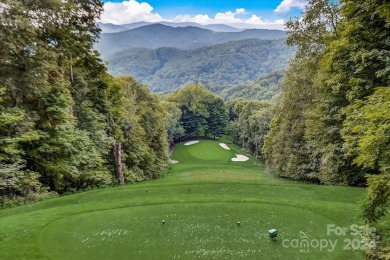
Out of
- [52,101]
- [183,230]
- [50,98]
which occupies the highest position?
[50,98]

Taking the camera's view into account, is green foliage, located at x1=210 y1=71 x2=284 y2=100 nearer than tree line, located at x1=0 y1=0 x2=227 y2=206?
No

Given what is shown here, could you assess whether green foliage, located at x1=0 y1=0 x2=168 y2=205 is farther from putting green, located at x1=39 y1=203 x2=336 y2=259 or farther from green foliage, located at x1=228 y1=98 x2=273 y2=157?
green foliage, located at x1=228 y1=98 x2=273 y2=157

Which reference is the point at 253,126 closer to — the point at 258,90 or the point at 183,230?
the point at 183,230

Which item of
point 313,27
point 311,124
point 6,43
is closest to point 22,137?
point 6,43

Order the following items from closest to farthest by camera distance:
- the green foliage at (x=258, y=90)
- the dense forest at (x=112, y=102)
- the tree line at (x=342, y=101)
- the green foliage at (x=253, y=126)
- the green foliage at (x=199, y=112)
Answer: the tree line at (x=342, y=101)
the dense forest at (x=112, y=102)
the green foliage at (x=253, y=126)
the green foliage at (x=199, y=112)
the green foliage at (x=258, y=90)

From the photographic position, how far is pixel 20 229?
9508 millimetres

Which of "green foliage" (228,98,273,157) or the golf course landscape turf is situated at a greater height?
the golf course landscape turf

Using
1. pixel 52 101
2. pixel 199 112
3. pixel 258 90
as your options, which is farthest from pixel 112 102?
pixel 258 90

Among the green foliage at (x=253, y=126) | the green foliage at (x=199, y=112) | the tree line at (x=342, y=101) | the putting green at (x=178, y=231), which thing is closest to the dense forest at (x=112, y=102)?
the tree line at (x=342, y=101)

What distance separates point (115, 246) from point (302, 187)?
38.6ft

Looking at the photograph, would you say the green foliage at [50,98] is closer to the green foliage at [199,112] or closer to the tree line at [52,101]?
the tree line at [52,101]

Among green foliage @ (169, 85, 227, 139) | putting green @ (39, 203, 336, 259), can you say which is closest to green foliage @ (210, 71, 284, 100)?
green foliage @ (169, 85, 227, 139)

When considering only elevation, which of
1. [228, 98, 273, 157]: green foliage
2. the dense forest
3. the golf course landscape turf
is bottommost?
[228, 98, 273, 157]: green foliage

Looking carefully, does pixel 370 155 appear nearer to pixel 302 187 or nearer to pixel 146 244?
pixel 146 244
